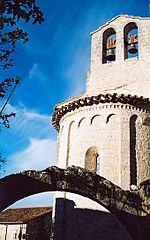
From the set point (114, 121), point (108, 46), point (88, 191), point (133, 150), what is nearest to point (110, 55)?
point (108, 46)

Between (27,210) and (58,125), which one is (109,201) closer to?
(58,125)

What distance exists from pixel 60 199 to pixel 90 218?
174 centimetres

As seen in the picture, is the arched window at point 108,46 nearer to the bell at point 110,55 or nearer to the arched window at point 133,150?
the bell at point 110,55

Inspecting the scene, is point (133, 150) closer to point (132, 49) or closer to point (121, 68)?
point (121, 68)

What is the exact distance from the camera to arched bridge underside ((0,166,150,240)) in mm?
8266

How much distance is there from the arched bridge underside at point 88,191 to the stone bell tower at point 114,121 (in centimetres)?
335

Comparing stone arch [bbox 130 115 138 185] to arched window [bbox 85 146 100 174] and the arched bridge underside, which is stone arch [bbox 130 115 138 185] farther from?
the arched bridge underside

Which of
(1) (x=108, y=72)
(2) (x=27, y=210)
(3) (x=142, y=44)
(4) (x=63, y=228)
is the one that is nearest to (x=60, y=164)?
(4) (x=63, y=228)

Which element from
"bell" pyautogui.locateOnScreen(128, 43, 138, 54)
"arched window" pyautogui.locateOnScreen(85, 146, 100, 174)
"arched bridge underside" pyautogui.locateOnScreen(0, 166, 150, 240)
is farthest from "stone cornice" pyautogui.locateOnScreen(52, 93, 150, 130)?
"arched bridge underside" pyautogui.locateOnScreen(0, 166, 150, 240)

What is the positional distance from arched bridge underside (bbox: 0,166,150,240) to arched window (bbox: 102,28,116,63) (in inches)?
365

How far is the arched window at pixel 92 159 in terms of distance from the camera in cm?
1317

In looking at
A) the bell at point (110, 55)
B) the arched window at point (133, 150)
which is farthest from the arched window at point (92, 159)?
the bell at point (110, 55)

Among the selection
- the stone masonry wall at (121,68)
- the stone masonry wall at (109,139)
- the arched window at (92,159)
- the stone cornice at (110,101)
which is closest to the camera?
the stone masonry wall at (109,139)

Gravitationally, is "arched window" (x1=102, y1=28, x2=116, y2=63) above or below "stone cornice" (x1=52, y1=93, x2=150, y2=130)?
above
